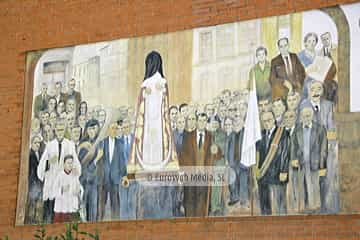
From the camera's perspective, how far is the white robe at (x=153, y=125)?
32.8ft

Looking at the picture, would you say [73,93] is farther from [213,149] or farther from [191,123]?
[213,149]

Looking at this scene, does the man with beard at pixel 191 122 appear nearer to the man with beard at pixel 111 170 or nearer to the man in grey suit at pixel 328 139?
the man with beard at pixel 111 170

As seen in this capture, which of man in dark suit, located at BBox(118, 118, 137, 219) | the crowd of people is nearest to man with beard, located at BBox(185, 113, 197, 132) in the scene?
the crowd of people

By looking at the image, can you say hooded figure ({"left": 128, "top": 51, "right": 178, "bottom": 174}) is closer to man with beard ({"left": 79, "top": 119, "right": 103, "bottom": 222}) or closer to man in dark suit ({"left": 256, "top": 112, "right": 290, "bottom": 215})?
man with beard ({"left": 79, "top": 119, "right": 103, "bottom": 222})

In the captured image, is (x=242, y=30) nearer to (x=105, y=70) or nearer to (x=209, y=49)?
(x=209, y=49)

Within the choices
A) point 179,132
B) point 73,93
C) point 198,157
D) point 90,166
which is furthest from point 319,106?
point 73,93

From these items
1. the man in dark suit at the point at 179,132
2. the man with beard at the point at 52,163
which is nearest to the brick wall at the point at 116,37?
the man with beard at the point at 52,163

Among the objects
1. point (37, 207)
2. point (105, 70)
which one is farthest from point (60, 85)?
point (37, 207)

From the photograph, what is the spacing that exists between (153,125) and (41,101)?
1.72 meters

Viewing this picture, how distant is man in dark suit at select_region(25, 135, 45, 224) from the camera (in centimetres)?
1060

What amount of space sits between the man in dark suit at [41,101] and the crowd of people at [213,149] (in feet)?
0.04

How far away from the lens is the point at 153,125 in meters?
10.1

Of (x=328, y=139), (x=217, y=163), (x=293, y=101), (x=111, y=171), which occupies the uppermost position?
(x=293, y=101)

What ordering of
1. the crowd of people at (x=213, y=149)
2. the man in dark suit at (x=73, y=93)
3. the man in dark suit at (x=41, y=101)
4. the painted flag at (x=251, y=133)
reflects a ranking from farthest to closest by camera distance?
the man in dark suit at (x=41, y=101) < the man in dark suit at (x=73, y=93) < the painted flag at (x=251, y=133) < the crowd of people at (x=213, y=149)
